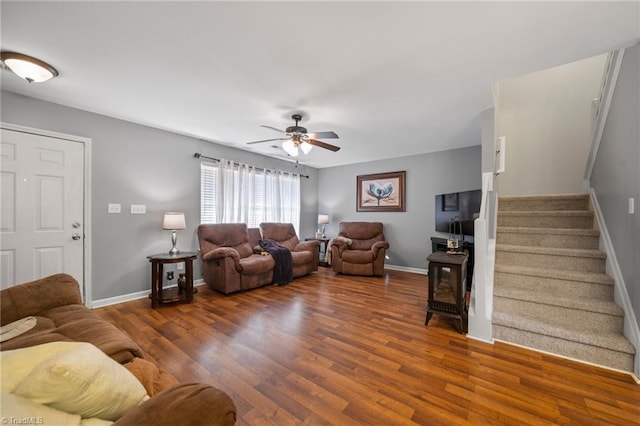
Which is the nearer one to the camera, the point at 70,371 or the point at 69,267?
the point at 70,371

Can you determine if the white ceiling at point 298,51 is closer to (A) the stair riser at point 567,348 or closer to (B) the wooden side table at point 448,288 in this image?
(B) the wooden side table at point 448,288

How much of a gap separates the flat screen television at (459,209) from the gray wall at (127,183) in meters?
4.14

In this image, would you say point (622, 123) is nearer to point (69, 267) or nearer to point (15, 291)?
point (15, 291)

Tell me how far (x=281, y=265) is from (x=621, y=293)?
150 inches

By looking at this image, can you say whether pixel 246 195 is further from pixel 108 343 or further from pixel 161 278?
pixel 108 343

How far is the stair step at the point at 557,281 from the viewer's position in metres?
2.24

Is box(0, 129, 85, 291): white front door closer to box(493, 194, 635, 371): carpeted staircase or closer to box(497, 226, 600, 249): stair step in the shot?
box(493, 194, 635, 371): carpeted staircase

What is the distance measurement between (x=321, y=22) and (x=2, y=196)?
138 inches

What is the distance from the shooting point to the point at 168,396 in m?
0.75

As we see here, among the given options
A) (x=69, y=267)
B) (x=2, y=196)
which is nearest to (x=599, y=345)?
(x=69, y=267)

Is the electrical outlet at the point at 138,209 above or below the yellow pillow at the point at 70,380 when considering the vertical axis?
above

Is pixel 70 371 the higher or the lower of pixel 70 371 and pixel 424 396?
the higher

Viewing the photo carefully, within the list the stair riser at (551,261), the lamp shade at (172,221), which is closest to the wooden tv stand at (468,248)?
the stair riser at (551,261)

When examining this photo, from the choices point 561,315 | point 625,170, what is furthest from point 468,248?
point 625,170
